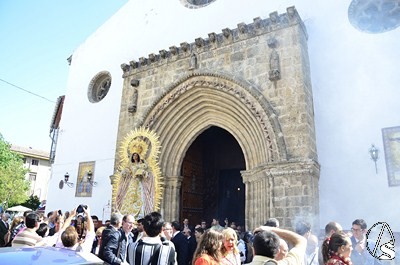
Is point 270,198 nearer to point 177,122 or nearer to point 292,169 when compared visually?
point 292,169

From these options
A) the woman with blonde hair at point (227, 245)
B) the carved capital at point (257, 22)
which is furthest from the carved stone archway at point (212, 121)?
the woman with blonde hair at point (227, 245)

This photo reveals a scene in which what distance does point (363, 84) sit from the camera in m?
6.70

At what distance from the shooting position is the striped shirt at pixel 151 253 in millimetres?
2814

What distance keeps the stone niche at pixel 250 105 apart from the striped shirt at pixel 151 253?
3.78 meters

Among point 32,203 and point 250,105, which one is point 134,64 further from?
point 32,203

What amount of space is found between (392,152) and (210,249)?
530 cm

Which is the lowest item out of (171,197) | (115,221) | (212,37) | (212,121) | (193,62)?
(115,221)

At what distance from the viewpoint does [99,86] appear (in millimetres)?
11578

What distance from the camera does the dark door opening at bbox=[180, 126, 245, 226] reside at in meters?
9.72

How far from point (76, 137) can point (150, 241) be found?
30.2ft

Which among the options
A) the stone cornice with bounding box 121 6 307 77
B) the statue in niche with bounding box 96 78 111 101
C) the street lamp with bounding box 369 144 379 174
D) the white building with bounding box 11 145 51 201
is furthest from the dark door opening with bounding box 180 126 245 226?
the white building with bounding box 11 145 51 201

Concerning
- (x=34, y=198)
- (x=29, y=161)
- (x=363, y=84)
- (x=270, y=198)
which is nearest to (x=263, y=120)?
(x=270, y=198)

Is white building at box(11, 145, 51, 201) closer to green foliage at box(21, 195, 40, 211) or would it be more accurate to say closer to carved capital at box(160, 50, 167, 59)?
green foliage at box(21, 195, 40, 211)

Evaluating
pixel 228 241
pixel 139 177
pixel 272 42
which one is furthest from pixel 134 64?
pixel 228 241
